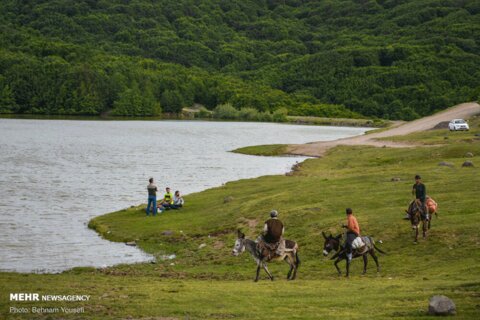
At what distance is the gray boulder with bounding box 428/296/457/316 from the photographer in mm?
21125

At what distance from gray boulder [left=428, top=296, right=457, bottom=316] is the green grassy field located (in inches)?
17.6

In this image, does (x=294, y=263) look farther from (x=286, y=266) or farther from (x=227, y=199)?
(x=227, y=199)

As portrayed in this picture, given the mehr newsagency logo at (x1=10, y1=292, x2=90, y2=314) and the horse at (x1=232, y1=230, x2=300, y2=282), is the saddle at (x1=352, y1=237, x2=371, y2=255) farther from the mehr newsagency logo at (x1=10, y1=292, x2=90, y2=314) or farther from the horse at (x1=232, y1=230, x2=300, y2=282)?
the mehr newsagency logo at (x1=10, y1=292, x2=90, y2=314)

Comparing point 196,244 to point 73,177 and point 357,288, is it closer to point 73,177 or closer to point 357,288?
point 357,288

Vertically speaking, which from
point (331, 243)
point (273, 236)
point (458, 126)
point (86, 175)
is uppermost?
point (458, 126)

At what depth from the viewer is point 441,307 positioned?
21125 mm

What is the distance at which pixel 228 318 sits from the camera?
2250 centimetres

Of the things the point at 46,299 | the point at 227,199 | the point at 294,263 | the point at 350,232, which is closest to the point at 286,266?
the point at 294,263

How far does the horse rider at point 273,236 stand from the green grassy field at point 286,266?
1417 mm

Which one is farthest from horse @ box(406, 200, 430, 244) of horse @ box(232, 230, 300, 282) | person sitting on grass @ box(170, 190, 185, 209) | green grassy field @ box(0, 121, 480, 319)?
person sitting on grass @ box(170, 190, 185, 209)

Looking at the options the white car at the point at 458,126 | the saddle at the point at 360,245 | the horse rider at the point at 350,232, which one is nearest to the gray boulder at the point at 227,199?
the saddle at the point at 360,245

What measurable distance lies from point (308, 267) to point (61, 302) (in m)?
14.1

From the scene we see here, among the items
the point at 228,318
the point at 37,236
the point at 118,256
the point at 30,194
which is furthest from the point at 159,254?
the point at 30,194

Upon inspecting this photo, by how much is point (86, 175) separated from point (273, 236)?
57.6 metres
